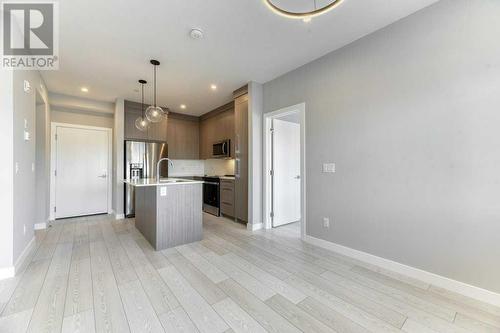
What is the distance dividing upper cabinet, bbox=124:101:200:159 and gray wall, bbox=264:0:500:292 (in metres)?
4.03

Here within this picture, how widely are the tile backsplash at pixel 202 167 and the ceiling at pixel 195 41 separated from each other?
8.23 ft

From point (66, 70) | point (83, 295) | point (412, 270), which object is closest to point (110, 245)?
point (83, 295)

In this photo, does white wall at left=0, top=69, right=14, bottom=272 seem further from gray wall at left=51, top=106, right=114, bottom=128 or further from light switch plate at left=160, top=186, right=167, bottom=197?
gray wall at left=51, top=106, right=114, bottom=128

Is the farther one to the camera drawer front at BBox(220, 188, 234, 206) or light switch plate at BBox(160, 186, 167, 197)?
drawer front at BBox(220, 188, 234, 206)

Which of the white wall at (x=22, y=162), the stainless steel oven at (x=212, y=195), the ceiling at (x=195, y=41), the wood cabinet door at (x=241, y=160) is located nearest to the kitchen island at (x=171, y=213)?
the wood cabinet door at (x=241, y=160)

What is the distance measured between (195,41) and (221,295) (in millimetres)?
2875

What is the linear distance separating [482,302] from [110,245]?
13.9 ft

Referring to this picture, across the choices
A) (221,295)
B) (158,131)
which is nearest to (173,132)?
(158,131)

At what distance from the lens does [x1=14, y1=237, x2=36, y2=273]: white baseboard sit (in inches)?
90.7

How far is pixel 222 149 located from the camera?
5273 millimetres

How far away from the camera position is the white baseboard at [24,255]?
7.55 feet

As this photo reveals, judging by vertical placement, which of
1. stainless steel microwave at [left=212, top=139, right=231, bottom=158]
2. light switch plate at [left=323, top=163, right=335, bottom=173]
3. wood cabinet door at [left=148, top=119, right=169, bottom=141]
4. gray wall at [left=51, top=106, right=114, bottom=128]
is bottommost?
light switch plate at [left=323, top=163, right=335, bottom=173]

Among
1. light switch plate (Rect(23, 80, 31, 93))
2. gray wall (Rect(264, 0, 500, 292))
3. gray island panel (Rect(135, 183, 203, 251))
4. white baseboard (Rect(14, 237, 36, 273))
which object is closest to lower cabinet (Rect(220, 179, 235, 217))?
gray island panel (Rect(135, 183, 203, 251))

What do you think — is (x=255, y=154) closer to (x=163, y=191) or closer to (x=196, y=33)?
(x=163, y=191)
